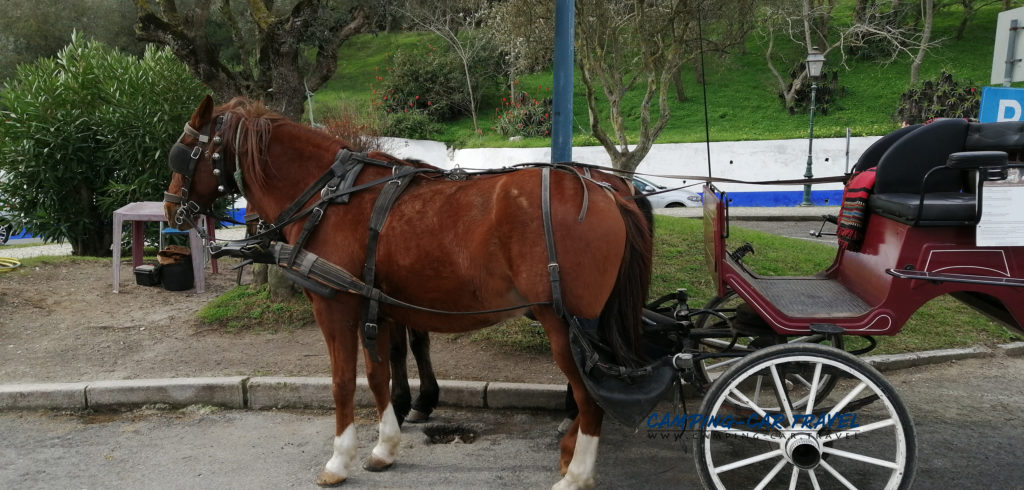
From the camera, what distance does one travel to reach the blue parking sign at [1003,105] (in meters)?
5.34

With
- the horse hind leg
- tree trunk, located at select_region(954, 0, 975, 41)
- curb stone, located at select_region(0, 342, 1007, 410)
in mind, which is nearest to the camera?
the horse hind leg

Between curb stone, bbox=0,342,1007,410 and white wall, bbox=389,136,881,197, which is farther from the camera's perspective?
white wall, bbox=389,136,881,197

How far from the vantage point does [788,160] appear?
19453 millimetres

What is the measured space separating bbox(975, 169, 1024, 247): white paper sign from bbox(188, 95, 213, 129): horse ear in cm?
372

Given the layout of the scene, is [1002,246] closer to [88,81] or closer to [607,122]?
[88,81]

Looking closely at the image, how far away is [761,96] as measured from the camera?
85.0 feet

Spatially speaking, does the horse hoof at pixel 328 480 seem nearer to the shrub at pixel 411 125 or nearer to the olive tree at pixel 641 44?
the olive tree at pixel 641 44

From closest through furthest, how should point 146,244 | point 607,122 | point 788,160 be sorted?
point 146,244
point 788,160
point 607,122

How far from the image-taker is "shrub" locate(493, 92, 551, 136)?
79.2ft

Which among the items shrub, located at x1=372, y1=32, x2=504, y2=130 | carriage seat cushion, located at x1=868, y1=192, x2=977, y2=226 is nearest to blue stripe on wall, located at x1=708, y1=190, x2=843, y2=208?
shrub, located at x1=372, y1=32, x2=504, y2=130

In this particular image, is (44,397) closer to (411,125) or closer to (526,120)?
(411,125)

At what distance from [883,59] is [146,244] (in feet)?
91.6

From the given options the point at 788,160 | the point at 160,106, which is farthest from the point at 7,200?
the point at 788,160

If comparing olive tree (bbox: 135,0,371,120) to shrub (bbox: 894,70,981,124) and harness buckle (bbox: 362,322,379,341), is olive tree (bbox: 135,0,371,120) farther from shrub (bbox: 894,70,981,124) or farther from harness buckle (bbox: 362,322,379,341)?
shrub (bbox: 894,70,981,124)
